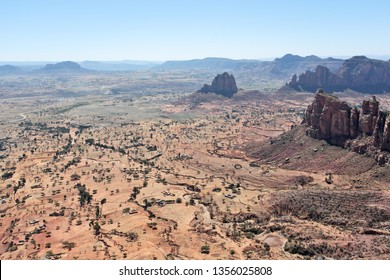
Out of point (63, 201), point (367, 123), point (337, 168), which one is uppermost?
point (367, 123)

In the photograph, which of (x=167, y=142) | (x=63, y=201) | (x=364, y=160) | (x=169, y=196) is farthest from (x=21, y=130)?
(x=364, y=160)

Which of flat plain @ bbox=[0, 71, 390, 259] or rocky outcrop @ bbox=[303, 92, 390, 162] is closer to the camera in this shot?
flat plain @ bbox=[0, 71, 390, 259]

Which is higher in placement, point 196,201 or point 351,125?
point 351,125

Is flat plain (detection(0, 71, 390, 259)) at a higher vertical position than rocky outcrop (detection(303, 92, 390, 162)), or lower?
lower

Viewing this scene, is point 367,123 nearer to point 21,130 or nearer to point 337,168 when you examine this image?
point 337,168

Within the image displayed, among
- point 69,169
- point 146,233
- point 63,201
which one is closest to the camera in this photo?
point 146,233

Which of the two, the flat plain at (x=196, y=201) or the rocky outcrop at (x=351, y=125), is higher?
the rocky outcrop at (x=351, y=125)

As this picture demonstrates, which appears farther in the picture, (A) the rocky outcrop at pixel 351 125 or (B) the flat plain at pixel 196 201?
(A) the rocky outcrop at pixel 351 125

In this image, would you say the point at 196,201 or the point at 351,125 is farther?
the point at 351,125
